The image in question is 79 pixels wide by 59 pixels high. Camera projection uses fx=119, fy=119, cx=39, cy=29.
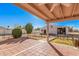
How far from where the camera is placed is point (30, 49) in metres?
3.26


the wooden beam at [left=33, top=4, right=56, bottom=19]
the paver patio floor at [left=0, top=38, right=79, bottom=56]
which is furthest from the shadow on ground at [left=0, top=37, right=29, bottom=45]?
the wooden beam at [left=33, top=4, right=56, bottom=19]

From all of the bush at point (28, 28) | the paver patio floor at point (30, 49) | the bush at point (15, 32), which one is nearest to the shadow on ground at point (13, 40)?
the paver patio floor at point (30, 49)

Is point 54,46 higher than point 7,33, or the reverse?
point 7,33

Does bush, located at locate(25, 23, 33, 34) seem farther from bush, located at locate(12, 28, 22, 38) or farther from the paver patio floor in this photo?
the paver patio floor

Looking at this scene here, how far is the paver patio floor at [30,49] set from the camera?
9.82 ft

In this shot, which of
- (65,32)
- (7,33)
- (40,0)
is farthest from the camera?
(65,32)

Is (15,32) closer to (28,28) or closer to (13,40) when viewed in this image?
(13,40)

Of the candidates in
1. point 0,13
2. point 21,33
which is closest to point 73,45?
point 21,33

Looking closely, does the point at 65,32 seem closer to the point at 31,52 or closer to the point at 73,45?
the point at 73,45

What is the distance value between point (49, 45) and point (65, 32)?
619mm

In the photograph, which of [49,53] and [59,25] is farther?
[59,25]

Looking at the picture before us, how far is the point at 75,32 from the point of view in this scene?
3.34 metres

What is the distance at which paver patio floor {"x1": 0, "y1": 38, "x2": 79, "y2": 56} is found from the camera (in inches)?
118

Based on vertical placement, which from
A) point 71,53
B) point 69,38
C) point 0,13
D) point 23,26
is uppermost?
point 0,13
